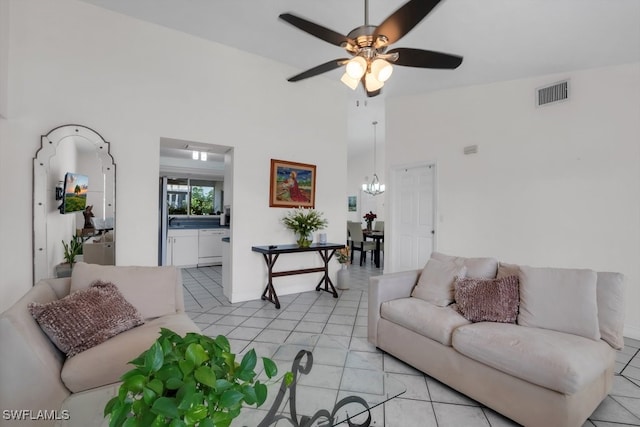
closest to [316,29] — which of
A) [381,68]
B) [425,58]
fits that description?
[381,68]

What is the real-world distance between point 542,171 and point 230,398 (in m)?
4.19

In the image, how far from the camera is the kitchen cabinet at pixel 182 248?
5790 millimetres

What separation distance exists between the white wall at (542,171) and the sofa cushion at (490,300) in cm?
194

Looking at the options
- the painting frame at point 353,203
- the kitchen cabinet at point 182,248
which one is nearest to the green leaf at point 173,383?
the kitchen cabinet at point 182,248

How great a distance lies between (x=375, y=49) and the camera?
6.95 ft

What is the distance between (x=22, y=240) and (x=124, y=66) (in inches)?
76.8

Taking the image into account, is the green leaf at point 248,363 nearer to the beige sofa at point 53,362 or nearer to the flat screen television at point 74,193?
Result: the beige sofa at point 53,362

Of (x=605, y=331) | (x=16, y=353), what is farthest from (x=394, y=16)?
(x=16, y=353)

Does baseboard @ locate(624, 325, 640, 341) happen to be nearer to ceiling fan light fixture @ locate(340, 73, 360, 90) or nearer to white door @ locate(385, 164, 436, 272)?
white door @ locate(385, 164, 436, 272)

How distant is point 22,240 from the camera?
8.71 ft

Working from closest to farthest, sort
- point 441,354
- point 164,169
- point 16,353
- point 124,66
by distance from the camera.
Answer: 1. point 16,353
2. point 441,354
3. point 124,66
4. point 164,169

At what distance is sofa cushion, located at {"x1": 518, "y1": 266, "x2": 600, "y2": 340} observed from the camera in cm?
179

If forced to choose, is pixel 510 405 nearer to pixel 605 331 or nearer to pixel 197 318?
pixel 605 331

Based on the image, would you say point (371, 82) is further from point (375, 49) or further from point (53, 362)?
point (53, 362)
